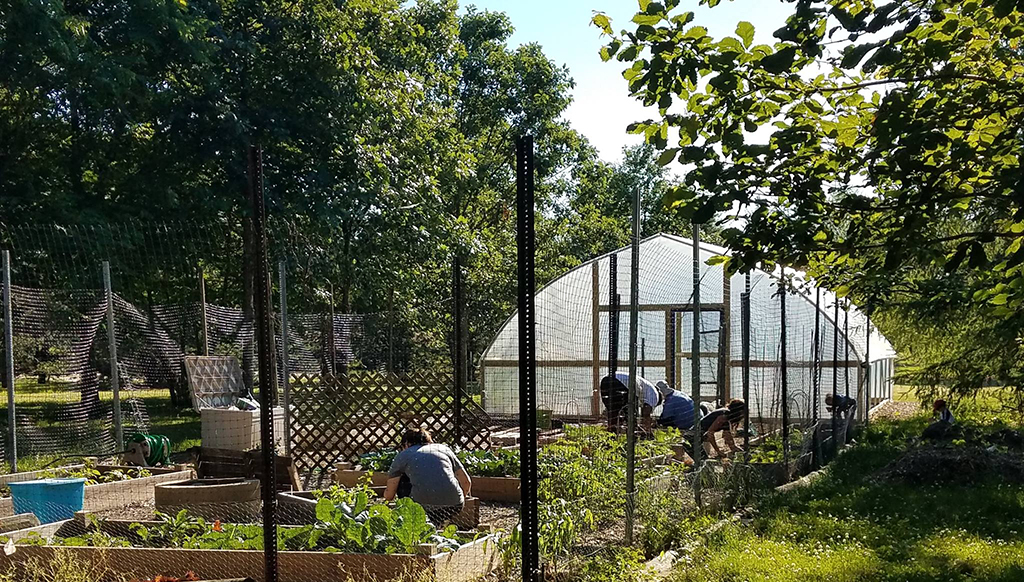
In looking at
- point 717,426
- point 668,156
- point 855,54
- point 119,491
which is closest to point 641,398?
point 717,426

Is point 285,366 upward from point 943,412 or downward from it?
upward

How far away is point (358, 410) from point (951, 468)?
22.9 ft

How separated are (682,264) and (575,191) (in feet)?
61.6

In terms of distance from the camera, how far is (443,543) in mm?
6012

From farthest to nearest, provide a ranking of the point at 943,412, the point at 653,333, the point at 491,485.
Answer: the point at 653,333
the point at 943,412
the point at 491,485

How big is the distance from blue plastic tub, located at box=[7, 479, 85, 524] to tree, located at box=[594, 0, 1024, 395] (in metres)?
6.29

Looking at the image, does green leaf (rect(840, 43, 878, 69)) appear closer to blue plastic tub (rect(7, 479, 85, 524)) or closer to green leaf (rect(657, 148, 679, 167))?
green leaf (rect(657, 148, 679, 167))

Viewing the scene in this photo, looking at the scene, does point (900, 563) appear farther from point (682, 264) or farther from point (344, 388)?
point (682, 264)

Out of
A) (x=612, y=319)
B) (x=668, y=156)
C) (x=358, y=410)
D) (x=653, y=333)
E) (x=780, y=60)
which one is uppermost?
(x=780, y=60)

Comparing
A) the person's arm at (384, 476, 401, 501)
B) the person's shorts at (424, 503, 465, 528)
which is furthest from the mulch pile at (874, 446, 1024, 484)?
the person's arm at (384, 476, 401, 501)

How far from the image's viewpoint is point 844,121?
12.6 feet

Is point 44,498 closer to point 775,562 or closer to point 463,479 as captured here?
point 463,479

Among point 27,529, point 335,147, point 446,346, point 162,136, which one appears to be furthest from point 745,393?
point 446,346

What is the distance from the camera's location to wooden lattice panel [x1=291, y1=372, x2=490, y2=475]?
1163cm
